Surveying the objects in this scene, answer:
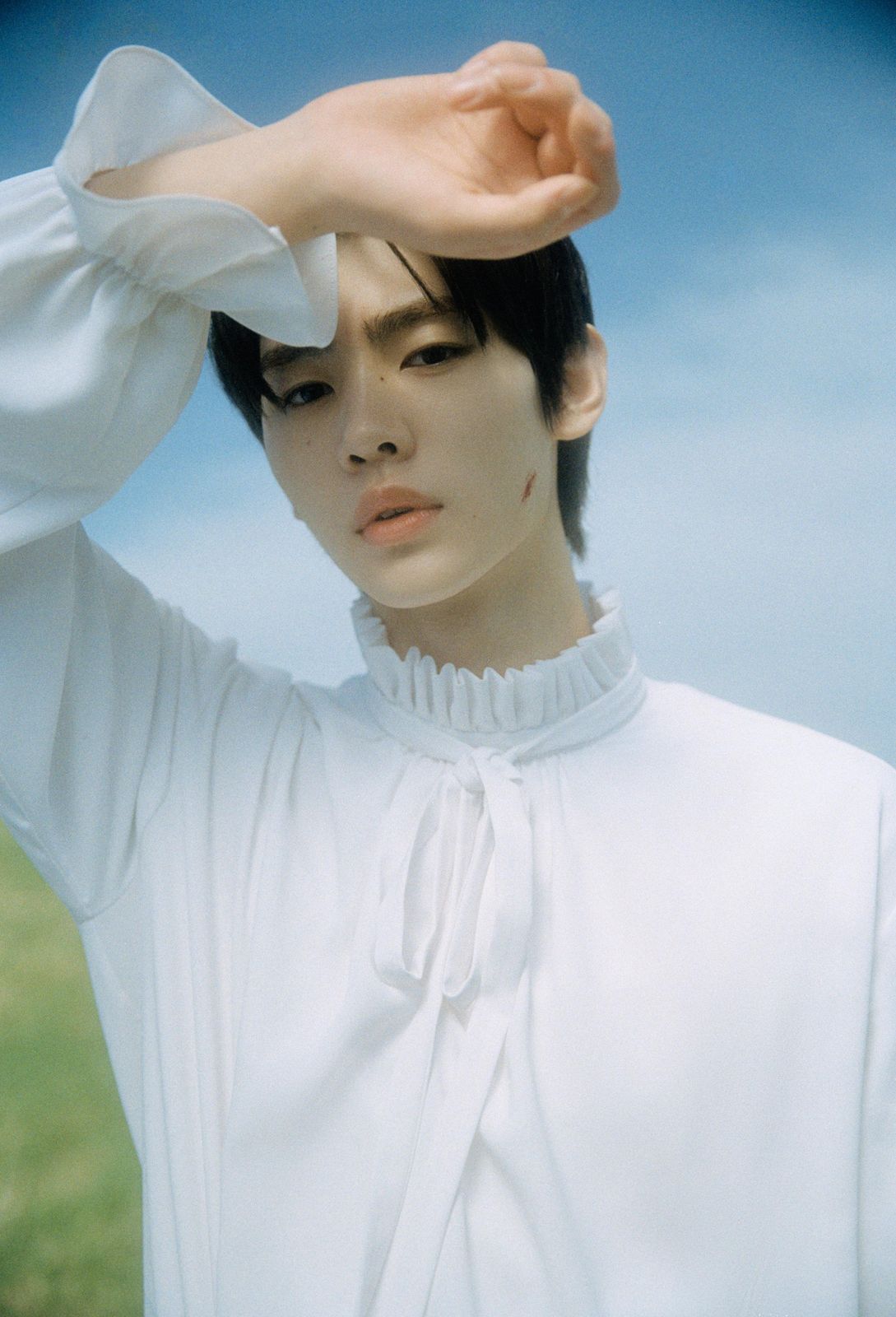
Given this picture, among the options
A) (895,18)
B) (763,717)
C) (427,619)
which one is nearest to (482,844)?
(427,619)

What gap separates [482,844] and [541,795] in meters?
0.08

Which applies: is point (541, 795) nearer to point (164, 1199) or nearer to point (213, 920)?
point (213, 920)

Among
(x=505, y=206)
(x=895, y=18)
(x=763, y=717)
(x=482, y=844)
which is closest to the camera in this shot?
(x=505, y=206)

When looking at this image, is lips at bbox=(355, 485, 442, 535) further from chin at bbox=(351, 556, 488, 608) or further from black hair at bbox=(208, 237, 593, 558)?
black hair at bbox=(208, 237, 593, 558)

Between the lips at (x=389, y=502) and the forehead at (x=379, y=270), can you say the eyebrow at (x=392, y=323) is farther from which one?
the lips at (x=389, y=502)

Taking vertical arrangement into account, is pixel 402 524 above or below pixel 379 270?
below

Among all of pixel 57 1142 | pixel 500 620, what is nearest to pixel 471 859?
pixel 500 620

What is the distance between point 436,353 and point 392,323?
0.05 metres

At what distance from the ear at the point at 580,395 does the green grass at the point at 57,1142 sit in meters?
1.25

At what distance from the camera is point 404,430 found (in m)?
1.04

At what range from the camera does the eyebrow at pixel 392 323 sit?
1.05 meters

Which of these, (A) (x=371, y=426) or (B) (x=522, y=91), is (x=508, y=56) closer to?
(B) (x=522, y=91)

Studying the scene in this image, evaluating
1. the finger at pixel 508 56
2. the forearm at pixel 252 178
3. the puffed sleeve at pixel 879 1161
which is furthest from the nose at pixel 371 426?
the puffed sleeve at pixel 879 1161

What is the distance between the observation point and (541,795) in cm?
111
